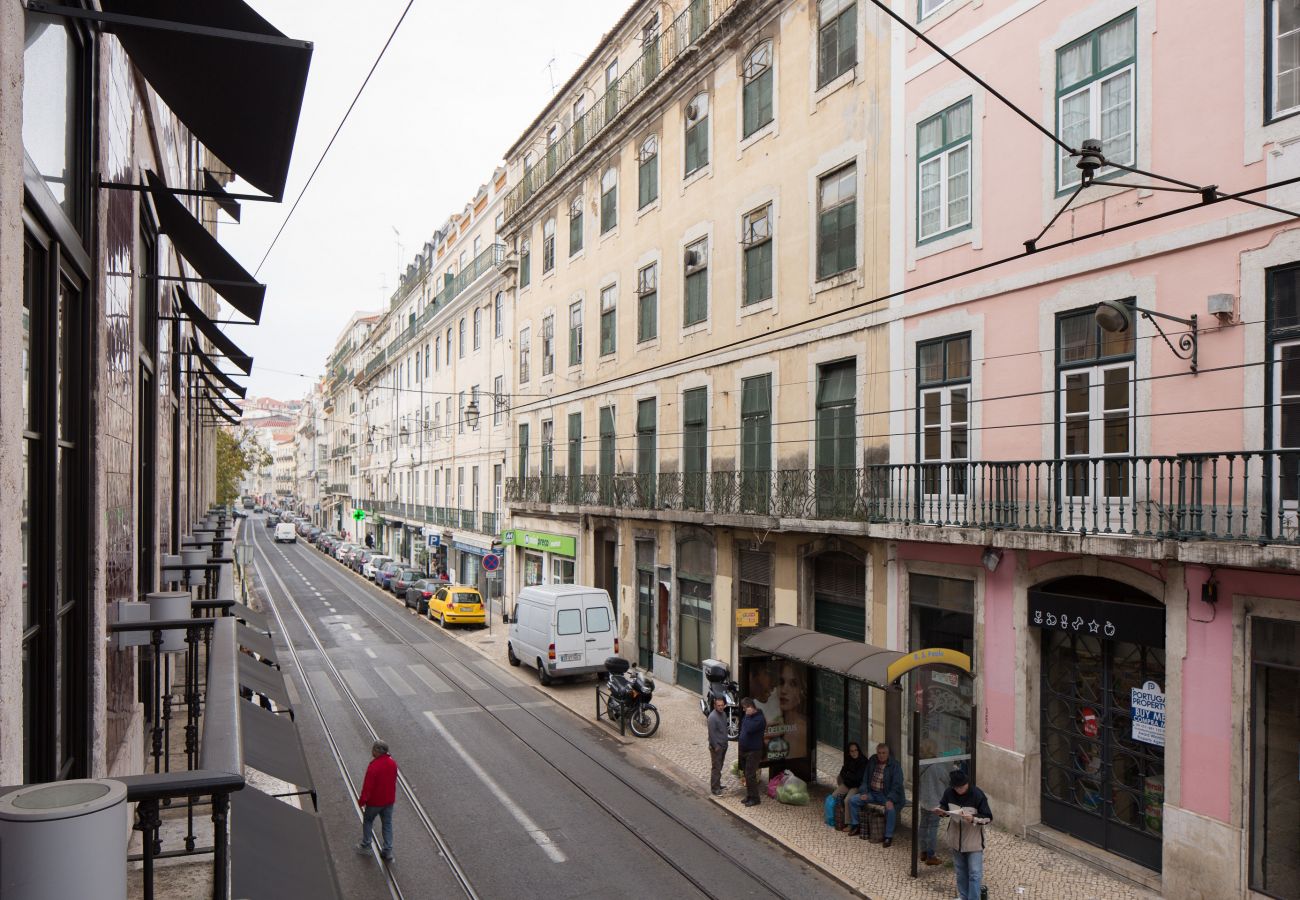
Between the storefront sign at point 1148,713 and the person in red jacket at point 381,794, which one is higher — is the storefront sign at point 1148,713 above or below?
above

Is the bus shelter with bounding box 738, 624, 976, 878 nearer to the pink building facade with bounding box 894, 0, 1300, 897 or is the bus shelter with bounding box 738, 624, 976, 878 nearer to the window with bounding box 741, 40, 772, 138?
the pink building facade with bounding box 894, 0, 1300, 897

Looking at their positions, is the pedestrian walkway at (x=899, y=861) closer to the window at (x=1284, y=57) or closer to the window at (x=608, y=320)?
A: the window at (x=1284, y=57)

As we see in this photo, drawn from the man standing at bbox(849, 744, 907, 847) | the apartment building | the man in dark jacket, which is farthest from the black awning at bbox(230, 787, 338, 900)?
the apartment building

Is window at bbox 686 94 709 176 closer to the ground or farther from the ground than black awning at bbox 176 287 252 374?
farther from the ground

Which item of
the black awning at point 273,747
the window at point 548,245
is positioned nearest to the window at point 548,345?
the window at point 548,245

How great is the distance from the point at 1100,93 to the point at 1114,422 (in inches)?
179

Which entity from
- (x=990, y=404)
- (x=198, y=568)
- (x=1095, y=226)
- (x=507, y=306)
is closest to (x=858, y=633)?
(x=990, y=404)

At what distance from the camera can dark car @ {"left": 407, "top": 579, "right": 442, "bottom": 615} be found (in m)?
35.6

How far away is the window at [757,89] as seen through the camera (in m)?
19.8

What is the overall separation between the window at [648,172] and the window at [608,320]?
9.69ft

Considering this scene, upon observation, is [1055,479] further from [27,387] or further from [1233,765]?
[27,387]

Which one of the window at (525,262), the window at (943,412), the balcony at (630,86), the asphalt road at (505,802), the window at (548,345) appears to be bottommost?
the asphalt road at (505,802)

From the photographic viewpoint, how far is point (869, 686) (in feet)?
45.1

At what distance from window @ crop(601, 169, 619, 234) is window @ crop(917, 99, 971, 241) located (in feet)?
43.7
